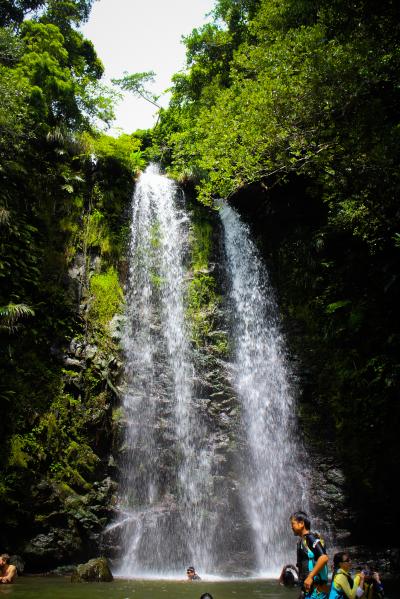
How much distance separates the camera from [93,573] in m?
8.17

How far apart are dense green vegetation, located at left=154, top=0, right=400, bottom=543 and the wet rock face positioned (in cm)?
647

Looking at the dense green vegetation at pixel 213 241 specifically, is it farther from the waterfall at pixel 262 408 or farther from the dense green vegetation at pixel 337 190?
the waterfall at pixel 262 408

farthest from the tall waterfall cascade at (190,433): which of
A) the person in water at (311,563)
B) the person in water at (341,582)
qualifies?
the person in water at (311,563)

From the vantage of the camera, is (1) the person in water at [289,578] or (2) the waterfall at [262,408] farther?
(2) the waterfall at [262,408]

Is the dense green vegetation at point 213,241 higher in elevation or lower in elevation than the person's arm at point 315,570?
higher

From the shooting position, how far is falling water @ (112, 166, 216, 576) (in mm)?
10453

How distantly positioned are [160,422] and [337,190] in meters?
7.80

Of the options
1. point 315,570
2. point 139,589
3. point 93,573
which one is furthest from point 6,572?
point 315,570

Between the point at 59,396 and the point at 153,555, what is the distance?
4.34 meters

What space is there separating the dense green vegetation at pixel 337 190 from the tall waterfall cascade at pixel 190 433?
3.61 ft

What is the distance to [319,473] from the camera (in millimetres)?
12375

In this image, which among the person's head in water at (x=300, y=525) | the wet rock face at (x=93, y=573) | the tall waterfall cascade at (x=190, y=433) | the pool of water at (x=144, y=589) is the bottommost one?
the pool of water at (x=144, y=589)

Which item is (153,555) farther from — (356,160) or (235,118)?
(235,118)

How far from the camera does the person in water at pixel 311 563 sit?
3.52m
